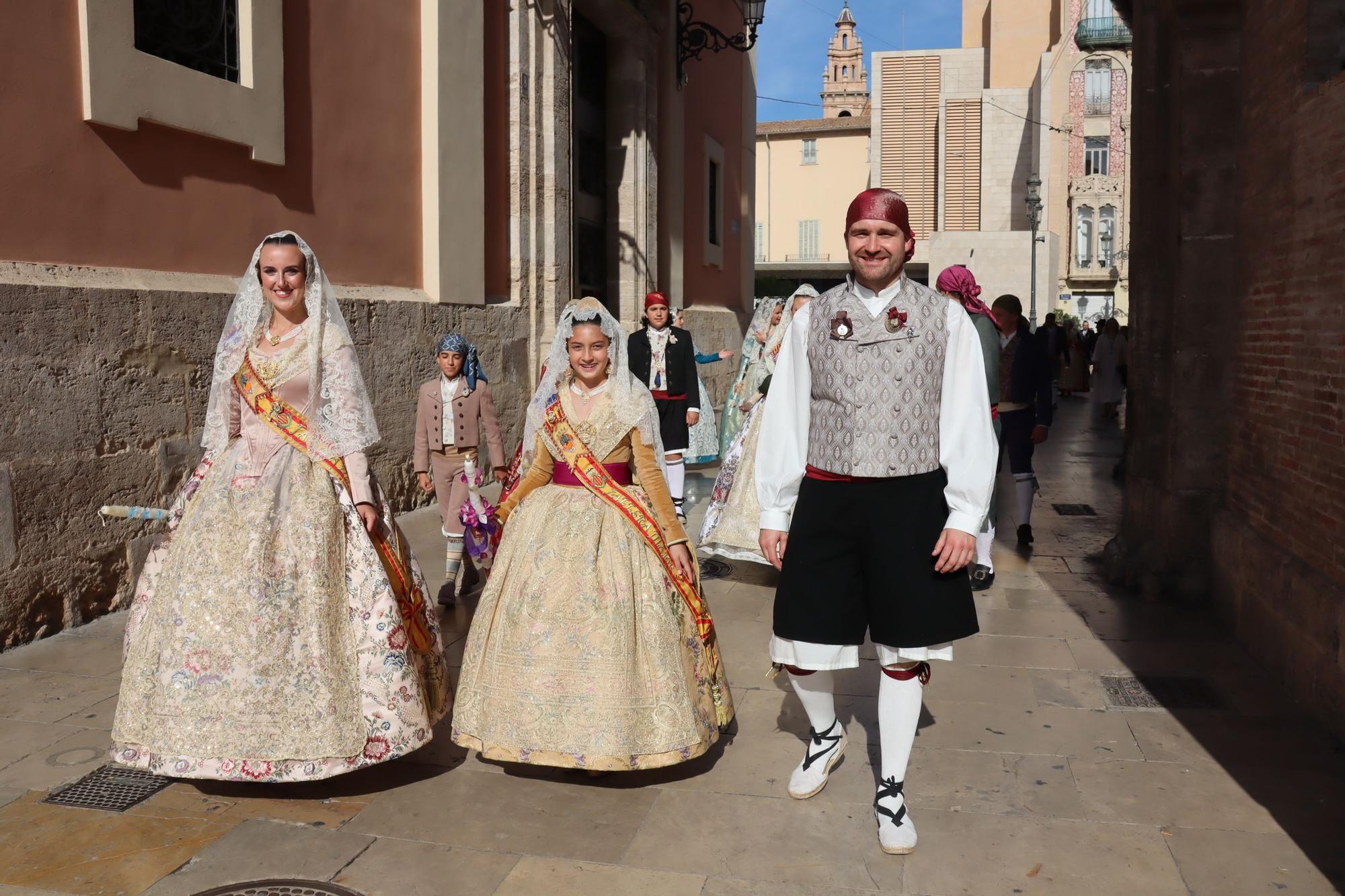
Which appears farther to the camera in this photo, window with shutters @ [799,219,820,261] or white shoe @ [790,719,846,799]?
window with shutters @ [799,219,820,261]

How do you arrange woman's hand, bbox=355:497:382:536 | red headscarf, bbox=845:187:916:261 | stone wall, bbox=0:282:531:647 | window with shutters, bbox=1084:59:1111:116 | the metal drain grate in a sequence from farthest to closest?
1. window with shutters, bbox=1084:59:1111:116
2. stone wall, bbox=0:282:531:647
3. the metal drain grate
4. woman's hand, bbox=355:497:382:536
5. red headscarf, bbox=845:187:916:261

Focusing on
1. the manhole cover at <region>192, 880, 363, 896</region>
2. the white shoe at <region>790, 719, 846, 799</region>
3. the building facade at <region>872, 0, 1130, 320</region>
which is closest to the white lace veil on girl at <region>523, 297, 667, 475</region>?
the white shoe at <region>790, 719, 846, 799</region>

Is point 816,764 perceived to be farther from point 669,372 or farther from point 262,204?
point 669,372

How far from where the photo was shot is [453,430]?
6855mm

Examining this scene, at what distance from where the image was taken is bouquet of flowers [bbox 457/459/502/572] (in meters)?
6.62

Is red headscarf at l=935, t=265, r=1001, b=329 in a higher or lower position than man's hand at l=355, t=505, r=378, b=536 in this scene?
higher

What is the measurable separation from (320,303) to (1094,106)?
45.2 metres

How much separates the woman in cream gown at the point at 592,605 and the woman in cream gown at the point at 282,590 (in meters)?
0.33

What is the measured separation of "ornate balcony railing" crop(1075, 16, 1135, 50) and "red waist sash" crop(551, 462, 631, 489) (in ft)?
147

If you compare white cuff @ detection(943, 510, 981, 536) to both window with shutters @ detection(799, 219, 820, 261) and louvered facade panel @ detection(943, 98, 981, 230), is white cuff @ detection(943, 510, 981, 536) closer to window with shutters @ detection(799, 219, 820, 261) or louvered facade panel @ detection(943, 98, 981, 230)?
louvered facade panel @ detection(943, 98, 981, 230)

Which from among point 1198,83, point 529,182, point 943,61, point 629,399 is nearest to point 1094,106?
point 943,61

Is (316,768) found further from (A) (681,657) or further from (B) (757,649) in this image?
(B) (757,649)

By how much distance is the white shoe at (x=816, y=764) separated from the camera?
3.94 m

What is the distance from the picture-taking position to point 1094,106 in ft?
144
